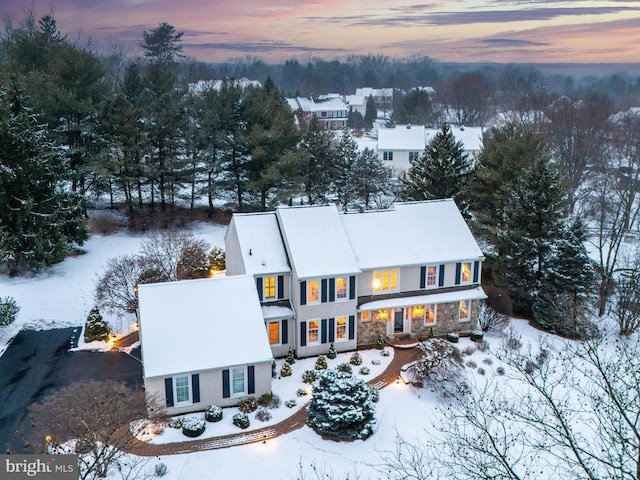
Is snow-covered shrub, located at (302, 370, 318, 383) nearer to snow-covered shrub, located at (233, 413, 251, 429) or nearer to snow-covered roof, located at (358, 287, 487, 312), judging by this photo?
snow-covered shrub, located at (233, 413, 251, 429)

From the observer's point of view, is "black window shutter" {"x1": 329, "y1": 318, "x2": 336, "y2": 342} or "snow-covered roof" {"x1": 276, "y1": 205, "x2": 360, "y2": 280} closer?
"snow-covered roof" {"x1": 276, "y1": 205, "x2": 360, "y2": 280}

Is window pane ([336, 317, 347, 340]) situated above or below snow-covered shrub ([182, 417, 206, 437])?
above

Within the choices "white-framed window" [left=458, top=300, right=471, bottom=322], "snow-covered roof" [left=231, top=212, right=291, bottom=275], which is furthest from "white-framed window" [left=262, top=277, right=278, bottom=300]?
"white-framed window" [left=458, top=300, right=471, bottom=322]

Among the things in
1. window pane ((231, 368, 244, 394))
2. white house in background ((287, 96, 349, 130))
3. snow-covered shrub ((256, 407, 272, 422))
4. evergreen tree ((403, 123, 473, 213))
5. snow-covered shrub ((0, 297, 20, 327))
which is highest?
white house in background ((287, 96, 349, 130))

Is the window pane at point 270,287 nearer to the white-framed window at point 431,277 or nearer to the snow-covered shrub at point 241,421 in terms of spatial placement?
the snow-covered shrub at point 241,421

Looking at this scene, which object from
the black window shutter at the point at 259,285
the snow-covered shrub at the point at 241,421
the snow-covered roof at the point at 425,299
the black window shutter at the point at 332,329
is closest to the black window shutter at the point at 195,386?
the snow-covered shrub at the point at 241,421

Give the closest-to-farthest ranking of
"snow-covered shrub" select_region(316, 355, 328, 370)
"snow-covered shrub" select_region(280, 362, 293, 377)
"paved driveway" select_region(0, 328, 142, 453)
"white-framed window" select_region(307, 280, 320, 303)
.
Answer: "paved driveway" select_region(0, 328, 142, 453), "snow-covered shrub" select_region(280, 362, 293, 377), "snow-covered shrub" select_region(316, 355, 328, 370), "white-framed window" select_region(307, 280, 320, 303)
